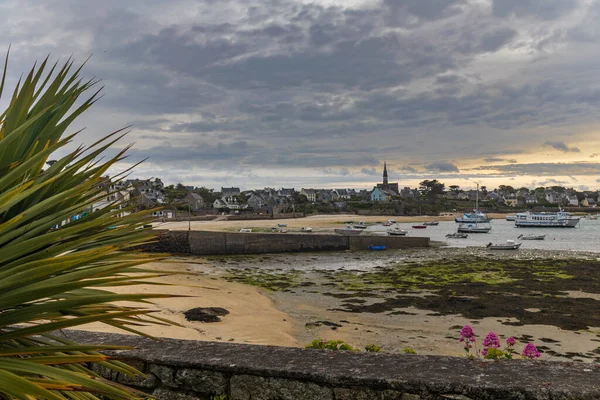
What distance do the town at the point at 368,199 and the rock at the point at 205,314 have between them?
64.9 m

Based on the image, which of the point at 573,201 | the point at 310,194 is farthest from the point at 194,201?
the point at 573,201

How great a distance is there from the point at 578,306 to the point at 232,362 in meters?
15.5

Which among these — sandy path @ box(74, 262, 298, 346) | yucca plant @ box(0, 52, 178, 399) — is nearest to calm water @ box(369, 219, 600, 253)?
sandy path @ box(74, 262, 298, 346)

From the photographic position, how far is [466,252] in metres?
33.5

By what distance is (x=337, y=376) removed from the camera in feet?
8.25

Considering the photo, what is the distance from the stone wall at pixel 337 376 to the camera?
7.75ft

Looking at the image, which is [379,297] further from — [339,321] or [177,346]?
[177,346]

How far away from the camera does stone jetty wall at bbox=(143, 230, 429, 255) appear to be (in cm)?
3238

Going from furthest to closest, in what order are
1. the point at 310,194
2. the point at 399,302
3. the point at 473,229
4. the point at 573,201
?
the point at 573,201 < the point at 310,194 < the point at 473,229 < the point at 399,302

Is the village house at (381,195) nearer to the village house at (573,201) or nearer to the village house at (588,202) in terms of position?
the village house at (573,201)

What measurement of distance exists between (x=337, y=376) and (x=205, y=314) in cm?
1065

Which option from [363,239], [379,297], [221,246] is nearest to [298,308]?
[379,297]

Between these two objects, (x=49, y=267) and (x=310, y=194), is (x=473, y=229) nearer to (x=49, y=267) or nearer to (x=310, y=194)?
(x=49, y=267)

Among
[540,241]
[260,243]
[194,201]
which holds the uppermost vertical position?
[194,201]
